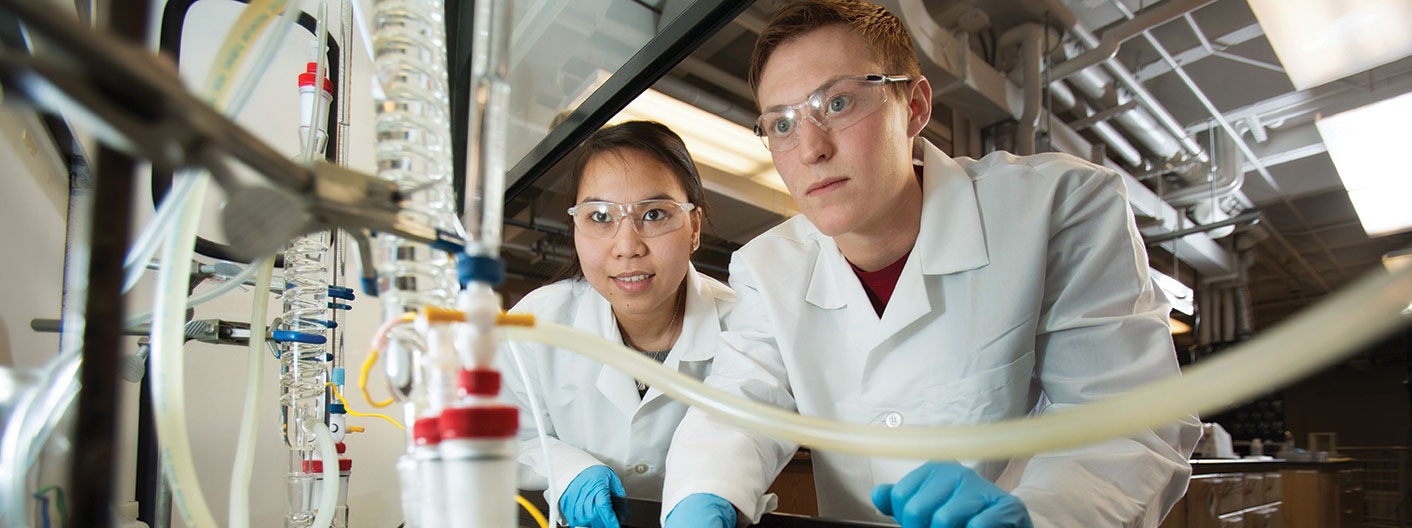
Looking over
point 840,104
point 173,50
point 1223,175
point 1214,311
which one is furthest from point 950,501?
point 1214,311

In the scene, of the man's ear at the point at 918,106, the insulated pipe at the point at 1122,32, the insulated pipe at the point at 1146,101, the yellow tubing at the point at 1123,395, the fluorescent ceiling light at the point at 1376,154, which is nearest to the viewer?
the yellow tubing at the point at 1123,395

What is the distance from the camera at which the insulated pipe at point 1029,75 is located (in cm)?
306

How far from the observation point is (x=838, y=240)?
4.35 feet

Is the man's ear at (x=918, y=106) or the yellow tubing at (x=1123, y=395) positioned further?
the man's ear at (x=918, y=106)

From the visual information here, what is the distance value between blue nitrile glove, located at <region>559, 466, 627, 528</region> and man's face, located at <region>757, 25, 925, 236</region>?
60cm

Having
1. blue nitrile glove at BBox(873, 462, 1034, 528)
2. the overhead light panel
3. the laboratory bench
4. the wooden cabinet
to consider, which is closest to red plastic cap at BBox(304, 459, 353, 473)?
blue nitrile glove at BBox(873, 462, 1034, 528)

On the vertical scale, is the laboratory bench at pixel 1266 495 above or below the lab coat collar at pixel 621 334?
below

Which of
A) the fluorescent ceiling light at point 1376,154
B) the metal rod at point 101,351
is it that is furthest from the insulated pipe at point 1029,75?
the metal rod at point 101,351

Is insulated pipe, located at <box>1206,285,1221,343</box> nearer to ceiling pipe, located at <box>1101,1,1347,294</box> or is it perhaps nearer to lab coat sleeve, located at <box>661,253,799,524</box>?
ceiling pipe, located at <box>1101,1,1347,294</box>

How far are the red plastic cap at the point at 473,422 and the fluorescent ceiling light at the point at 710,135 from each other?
242 centimetres

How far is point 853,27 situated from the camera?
120 cm

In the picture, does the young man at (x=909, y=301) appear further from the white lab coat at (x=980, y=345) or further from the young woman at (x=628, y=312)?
the young woman at (x=628, y=312)

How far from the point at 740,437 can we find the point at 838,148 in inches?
20.6

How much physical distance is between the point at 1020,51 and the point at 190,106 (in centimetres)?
353
